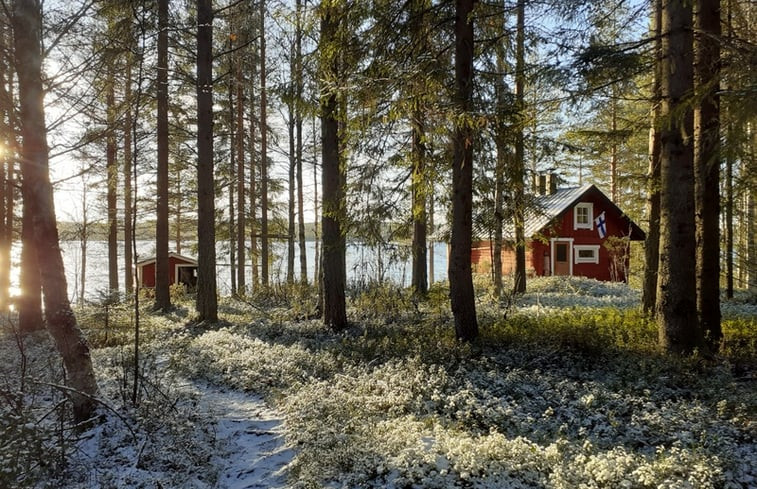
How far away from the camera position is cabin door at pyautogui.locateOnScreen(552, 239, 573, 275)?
23.3 metres

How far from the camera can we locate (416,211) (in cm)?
791

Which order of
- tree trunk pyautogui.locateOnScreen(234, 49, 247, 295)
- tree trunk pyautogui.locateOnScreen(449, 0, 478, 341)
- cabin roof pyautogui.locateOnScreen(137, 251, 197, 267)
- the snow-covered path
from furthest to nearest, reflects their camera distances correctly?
1. cabin roof pyautogui.locateOnScreen(137, 251, 197, 267)
2. tree trunk pyautogui.locateOnScreen(234, 49, 247, 295)
3. tree trunk pyautogui.locateOnScreen(449, 0, 478, 341)
4. the snow-covered path

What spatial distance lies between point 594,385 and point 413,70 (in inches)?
195

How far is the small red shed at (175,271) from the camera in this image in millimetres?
21986

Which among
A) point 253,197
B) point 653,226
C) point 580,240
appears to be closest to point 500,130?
point 653,226

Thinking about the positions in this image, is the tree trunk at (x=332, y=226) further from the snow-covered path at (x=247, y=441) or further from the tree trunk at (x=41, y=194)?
the tree trunk at (x=41, y=194)

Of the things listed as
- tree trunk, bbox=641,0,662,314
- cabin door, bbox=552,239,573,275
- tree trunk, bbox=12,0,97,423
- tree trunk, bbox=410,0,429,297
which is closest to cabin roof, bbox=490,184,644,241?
cabin door, bbox=552,239,573,275

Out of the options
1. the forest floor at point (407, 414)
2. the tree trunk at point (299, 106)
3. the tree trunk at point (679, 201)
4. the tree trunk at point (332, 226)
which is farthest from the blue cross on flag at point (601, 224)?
the tree trunk at point (332, 226)

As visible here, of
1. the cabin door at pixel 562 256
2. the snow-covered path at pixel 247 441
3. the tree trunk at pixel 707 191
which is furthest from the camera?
the cabin door at pixel 562 256

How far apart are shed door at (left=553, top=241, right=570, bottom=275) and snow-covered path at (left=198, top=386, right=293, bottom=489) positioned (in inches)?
836

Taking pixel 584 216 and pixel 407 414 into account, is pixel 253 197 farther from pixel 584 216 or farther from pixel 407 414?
pixel 584 216

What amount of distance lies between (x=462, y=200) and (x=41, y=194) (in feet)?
17.7

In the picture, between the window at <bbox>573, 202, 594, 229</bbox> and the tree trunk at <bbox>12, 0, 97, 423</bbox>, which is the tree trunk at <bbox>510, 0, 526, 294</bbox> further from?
the window at <bbox>573, 202, 594, 229</bbox>

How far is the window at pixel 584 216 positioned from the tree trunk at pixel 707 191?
17736 mm
